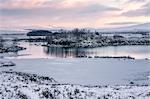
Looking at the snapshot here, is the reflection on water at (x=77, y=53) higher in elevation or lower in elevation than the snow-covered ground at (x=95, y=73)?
lower

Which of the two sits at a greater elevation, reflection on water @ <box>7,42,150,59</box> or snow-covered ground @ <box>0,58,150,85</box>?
snow-covered ground @ <box>0,58,150,85</box>

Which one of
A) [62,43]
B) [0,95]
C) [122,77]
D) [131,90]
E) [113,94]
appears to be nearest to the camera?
[0,95]

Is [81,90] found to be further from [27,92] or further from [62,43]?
[62,43]

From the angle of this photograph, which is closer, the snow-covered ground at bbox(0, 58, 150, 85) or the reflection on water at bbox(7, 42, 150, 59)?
the snow-covered ground at bbox(0, 58, 150, 85)

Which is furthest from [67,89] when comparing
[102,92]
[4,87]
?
[4,87]

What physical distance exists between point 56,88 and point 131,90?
4.50 meters

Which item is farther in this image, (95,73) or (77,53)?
(77,53)

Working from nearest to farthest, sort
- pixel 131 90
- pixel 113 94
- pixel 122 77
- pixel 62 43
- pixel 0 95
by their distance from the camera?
pixel 0 95 < pixel 113 94 < pixel 131 90 < pixel 122 77 < pixel 62 43

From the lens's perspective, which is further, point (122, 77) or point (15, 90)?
point (122, 77)

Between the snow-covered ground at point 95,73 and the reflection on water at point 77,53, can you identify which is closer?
the snow-covered ground at point 95,73

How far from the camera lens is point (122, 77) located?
118ft

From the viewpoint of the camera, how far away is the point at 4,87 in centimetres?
2050

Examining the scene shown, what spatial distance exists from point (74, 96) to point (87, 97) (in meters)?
0.69

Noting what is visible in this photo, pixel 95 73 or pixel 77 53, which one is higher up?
pixel 95 73
